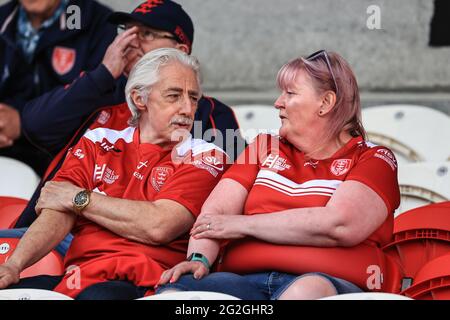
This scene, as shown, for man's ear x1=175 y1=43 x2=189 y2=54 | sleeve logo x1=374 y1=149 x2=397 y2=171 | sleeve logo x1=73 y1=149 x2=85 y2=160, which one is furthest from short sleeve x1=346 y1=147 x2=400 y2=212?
man's ear x1=175 y1=43 x2=189 y2=54

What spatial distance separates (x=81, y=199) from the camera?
3029mm

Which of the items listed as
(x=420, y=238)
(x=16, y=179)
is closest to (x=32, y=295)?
(x=420, y=238)

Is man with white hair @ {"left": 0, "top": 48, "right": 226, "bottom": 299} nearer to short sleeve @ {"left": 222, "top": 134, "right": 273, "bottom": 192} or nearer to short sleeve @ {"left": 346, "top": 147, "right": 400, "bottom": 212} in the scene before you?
short sleeve @ {"left": 222, "top": 134, "right": 273, "bottom": 192}

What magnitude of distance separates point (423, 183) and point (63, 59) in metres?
1.65

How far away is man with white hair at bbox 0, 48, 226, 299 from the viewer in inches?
115

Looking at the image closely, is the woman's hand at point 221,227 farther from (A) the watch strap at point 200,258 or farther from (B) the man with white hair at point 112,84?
(B) the man with white hair at point 112,84

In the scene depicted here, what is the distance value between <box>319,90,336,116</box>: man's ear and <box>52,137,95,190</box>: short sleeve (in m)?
0.76

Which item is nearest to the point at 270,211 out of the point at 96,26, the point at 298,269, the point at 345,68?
the point at 298,269

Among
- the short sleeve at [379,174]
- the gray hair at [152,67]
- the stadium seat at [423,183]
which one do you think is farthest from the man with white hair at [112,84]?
the short sleeve at [379,174]

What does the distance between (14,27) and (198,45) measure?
1015 mm

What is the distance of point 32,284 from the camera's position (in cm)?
292

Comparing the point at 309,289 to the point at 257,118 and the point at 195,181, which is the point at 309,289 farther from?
the point at 257,118

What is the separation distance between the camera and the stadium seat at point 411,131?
13.0 ft
